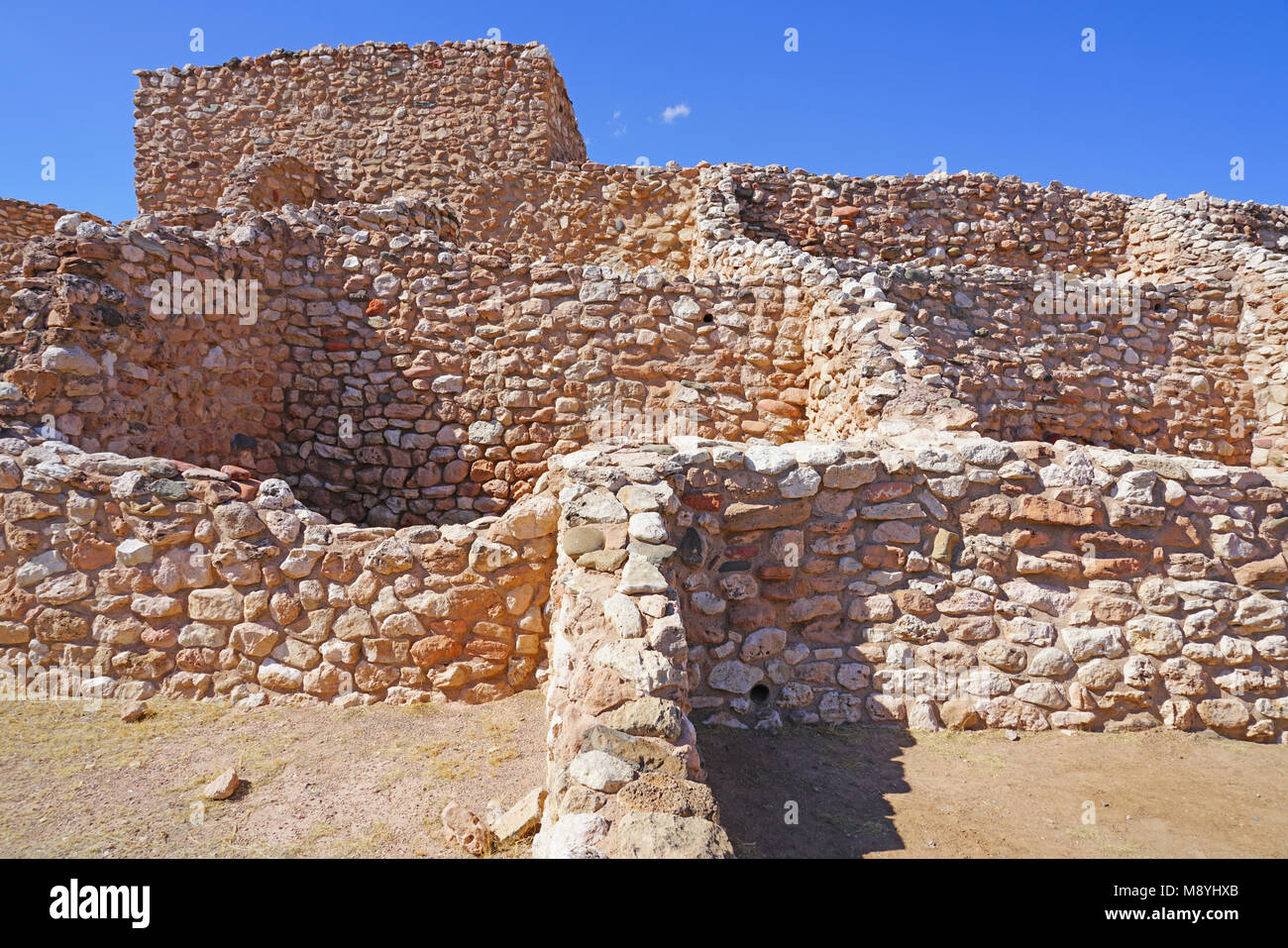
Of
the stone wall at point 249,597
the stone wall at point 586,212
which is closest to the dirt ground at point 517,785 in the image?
the stone wall at point 249,597

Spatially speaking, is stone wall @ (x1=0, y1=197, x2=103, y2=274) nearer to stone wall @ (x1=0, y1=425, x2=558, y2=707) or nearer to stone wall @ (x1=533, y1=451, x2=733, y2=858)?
stone wall @ (x1=0, y1=425, x2=558, y2=707)

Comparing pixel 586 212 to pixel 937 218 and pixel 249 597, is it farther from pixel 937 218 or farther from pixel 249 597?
pixel 249 597

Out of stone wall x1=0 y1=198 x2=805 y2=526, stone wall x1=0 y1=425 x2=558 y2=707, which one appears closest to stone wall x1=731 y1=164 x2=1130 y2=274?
stone wall x1=0 y1=198 x2=805 y2=526

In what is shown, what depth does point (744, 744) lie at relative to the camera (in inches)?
137

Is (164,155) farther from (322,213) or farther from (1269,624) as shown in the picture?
(1269,624)

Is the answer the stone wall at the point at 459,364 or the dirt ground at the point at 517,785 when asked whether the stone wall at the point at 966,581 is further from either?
the stone wall at the point at 459,364

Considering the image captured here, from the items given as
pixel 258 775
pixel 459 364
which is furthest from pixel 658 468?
pixel 459 364

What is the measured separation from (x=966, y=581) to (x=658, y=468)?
1711 mm

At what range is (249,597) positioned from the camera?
13.1 ft

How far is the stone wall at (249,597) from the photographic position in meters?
3.98

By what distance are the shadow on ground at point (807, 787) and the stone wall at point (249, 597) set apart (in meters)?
1.28

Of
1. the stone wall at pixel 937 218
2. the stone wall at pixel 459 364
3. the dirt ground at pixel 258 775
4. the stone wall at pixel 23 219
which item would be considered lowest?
the dirt ground at pixel 258 775

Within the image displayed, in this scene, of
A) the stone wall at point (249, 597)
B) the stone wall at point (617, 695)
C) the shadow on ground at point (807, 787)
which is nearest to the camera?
the stone wall at point (617, 695)

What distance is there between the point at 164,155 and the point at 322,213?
20.7 ft
